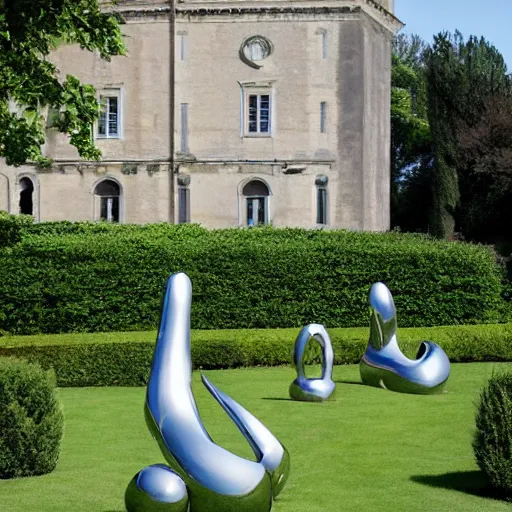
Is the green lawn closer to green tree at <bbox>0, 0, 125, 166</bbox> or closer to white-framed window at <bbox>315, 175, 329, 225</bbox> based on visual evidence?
green tree at <bbox>0, 0, 125, 166</bbox>

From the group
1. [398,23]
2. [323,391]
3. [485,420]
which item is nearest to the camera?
[485,420]

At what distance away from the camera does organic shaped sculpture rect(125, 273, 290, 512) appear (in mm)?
8445

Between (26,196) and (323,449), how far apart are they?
30911mm

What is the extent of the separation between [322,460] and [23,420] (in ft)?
10.3

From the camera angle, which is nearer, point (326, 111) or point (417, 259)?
point (417, 259)

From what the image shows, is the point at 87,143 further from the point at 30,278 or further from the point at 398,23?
the point at 398,23

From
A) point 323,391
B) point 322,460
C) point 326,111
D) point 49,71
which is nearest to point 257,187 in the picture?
point 326,111

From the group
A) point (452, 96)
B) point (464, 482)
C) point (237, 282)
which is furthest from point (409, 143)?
point (464, 482)

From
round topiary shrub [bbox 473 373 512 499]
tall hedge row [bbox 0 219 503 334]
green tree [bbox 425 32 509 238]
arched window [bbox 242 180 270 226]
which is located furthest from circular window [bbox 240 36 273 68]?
round topiary shrub [bbox 473 373 512 499]

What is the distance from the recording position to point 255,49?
1601 inches

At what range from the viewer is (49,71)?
19.3m

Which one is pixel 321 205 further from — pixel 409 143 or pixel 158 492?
pixel 158 492

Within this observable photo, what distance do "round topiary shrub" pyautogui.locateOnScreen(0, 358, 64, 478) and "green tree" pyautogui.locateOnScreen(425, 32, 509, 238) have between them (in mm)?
33746

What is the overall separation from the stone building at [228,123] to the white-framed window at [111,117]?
0.04m
